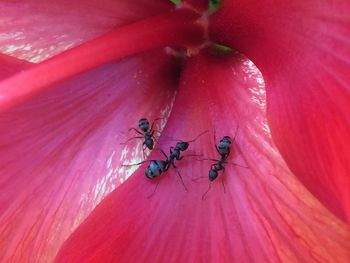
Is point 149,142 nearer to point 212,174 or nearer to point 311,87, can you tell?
point 212,174

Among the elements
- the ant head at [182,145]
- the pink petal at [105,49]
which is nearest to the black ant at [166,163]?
the ant head at [182,145]

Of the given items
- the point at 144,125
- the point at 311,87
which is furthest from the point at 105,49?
the point at 311,87

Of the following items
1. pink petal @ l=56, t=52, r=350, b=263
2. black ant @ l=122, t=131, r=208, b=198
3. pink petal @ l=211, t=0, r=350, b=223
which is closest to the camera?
pink petal @ l=211, t=0, r=350, b=223

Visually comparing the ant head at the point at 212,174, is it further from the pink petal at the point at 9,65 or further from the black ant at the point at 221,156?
the pink petal at the point at 9,65

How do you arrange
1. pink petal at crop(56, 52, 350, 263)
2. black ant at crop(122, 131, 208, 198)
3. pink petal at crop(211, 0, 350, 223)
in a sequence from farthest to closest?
1. black ant at crop(122, 131, 208, 198)
2. pink petal at crop(56, 52, 350, 263)
3. pink petal at crop(211, 0, 350, 223)

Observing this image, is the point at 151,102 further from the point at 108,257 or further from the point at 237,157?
the point at 108,257

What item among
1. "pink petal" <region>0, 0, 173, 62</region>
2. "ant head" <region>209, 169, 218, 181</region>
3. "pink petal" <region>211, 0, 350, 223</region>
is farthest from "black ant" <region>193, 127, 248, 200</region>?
"pink petal" <region>0, 0, 173, 62</region>

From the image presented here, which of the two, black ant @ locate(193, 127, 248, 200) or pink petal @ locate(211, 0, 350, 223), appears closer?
pink petal @ locate(211, 0, 350, 223)

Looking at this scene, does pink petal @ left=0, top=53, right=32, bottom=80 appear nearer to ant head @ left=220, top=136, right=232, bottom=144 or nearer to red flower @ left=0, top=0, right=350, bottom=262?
red flower @ left=0, top=0, right=350, bottom=262

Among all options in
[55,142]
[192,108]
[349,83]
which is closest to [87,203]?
[55,142]
